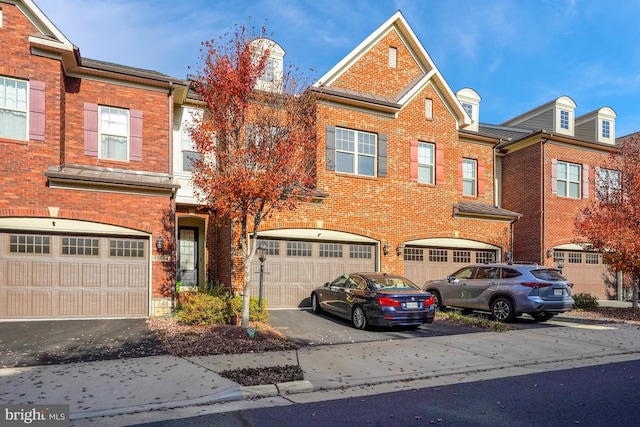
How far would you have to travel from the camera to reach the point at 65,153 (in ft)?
43.7

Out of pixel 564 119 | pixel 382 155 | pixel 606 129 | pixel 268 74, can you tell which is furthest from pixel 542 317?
pixel 606 129

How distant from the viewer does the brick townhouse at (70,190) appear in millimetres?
11984

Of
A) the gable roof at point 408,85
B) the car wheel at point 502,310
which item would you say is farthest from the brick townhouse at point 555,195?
the car wheel at point 502,310

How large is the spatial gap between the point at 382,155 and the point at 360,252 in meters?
3.58

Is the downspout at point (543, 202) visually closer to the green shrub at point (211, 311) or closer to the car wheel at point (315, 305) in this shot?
the car wheel at point (315, 305)

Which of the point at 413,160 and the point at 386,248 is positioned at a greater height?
the point at 413,160

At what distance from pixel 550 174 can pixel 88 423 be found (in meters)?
19.6

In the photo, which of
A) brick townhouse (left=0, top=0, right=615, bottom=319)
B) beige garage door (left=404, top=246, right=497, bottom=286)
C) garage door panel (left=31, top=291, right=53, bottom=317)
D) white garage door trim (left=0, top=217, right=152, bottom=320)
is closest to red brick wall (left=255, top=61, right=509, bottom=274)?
brick townhouse (left=0, top=0, right=615, bottom=319)

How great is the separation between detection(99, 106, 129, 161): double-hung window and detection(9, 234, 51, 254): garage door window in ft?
9.88

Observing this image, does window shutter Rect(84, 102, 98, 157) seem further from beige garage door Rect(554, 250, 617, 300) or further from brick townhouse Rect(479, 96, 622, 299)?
beige garage door Rect(554, 250, 617, 300)

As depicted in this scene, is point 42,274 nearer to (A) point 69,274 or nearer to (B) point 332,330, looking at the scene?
(A) point 69,274

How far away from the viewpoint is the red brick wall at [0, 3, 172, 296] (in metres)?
12.0

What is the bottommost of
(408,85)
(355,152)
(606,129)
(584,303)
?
(584,303)

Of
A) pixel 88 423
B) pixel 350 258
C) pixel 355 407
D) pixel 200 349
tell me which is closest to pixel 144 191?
pixel 200 349
